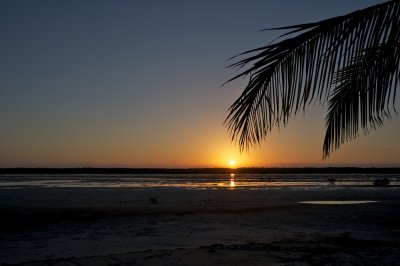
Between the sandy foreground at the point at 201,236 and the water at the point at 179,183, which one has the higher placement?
the water at the point at 179,183

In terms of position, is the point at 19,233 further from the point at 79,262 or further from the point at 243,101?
the point at 243,101

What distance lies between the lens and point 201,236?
1304cm

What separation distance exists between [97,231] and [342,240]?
7086mm

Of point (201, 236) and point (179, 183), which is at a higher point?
point (179, 183)

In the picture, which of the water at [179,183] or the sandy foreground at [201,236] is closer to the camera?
the sandy foreground at [201,236]

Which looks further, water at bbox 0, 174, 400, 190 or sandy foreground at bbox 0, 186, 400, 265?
water at bbox 0, 174, 400, 190

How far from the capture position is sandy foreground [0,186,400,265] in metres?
9.54

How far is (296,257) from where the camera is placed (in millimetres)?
9359

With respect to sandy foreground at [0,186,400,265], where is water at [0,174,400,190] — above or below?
above

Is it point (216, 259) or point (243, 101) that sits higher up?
point (243, 101)

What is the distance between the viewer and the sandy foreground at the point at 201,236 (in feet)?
31.3

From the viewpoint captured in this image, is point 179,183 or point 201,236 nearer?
point 201,236

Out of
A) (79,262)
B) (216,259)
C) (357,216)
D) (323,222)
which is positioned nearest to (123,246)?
(79,262)

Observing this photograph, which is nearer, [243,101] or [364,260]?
[243,101]
